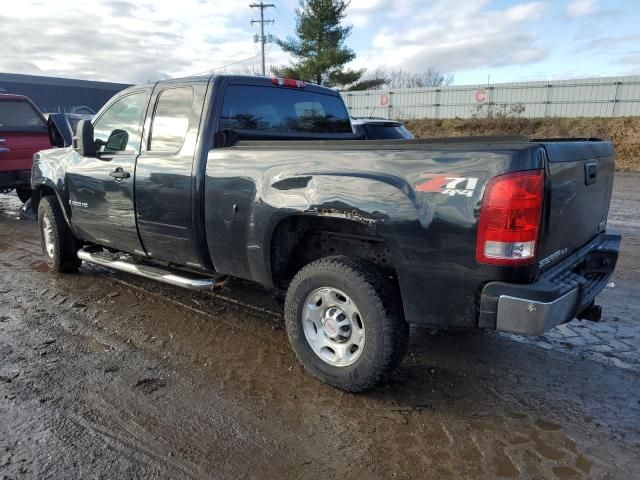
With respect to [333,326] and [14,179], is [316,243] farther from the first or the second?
[14,179]

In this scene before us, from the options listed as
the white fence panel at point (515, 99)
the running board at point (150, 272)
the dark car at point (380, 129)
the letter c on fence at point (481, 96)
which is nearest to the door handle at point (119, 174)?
the running board at point (150, 272)

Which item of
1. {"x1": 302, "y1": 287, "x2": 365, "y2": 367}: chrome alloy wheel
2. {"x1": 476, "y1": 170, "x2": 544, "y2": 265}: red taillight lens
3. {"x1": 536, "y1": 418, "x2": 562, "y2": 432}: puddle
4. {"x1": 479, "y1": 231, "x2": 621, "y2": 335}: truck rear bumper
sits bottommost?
{"x1": 536, "y1": 418, "x2": 562, "y2": 432}: puddle

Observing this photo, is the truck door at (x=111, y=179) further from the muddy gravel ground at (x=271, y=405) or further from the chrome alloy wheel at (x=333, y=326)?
the chrome alloy wheel at (x=333, y=326)

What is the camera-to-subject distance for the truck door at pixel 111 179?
438cm

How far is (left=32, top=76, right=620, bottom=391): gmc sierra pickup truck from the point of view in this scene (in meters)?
2.57

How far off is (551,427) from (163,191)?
10.4ft

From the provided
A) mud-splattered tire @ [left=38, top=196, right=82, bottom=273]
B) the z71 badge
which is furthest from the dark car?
the z71 badge

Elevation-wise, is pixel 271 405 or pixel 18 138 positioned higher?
pixel 18 138

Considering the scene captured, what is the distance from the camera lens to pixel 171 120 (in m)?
4.10

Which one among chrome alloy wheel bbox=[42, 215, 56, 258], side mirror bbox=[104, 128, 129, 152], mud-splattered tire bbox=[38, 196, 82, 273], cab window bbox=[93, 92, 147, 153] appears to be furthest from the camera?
chrome alloy wheel bbox=[42, 215, 56, 258]

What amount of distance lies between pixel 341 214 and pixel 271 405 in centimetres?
125

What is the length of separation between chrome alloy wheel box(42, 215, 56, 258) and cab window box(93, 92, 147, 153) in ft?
4.68

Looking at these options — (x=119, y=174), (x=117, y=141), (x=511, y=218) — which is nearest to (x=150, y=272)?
(x=119, y=174)

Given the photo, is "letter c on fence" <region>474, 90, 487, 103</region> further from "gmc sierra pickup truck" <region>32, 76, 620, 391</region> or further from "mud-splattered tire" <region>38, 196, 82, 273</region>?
"mud-splattered tire" <region>38, 196, 82, 273</region>
